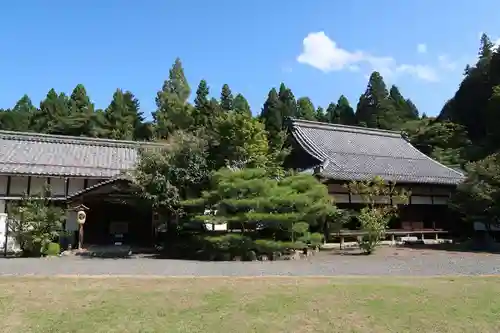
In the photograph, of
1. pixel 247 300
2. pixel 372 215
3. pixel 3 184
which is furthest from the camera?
pixel 3 184

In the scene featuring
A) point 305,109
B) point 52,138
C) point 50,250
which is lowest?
point 50,250

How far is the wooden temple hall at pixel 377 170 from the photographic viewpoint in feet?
66.6

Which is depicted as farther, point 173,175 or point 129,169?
point 129,169

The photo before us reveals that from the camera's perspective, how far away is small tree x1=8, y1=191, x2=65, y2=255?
51.6 feet

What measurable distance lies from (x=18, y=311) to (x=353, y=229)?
53.4 feet

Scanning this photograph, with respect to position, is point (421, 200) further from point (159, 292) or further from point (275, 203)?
point (159, 292)

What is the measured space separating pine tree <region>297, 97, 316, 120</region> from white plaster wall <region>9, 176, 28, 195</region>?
42.5 metres

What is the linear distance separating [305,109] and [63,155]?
141ft

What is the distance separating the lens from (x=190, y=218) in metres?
15.2

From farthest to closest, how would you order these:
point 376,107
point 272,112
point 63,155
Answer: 1. point 376,107
2. point 272,112
3. point 63,155

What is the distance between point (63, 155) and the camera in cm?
2211

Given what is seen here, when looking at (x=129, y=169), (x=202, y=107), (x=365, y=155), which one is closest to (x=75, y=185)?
→ (x=129, y=169)

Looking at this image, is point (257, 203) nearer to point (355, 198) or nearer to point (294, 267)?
point (294, 267)

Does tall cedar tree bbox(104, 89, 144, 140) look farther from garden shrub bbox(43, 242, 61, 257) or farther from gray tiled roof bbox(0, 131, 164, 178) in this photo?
garden shrub bbox(43, 242, 61, 257)
